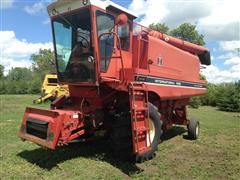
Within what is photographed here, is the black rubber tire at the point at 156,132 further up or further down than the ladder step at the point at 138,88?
further down

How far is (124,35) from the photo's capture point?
7.72 meters

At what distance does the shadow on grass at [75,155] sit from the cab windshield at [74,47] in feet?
5.60

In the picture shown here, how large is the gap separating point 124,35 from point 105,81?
130 cm

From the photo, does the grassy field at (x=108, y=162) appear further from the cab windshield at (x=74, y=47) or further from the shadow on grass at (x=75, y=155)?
the cab windshield at (x=74, y=47)

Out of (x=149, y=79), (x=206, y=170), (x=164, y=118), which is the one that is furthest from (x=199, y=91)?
(x=206, y=170)

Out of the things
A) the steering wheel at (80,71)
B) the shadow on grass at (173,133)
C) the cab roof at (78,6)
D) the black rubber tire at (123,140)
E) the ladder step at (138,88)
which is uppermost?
the cab roof at (78,6)

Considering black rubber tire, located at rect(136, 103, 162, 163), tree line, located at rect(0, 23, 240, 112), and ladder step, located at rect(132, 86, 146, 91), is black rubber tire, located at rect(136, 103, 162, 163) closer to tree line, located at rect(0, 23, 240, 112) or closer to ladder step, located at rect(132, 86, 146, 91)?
ladder step, located at rect(132, 86, 146, 91)

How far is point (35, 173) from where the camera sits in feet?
20.1

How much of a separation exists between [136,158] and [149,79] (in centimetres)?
200

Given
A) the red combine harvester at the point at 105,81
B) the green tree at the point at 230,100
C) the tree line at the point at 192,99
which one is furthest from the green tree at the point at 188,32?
the red combine harvester at the point at 105,81

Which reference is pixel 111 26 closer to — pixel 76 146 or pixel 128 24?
pixel 128 24

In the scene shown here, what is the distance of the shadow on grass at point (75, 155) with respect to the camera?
22.0 ft

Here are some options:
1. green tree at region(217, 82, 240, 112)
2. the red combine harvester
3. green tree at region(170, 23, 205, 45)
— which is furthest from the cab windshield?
green tree at region(170, 23, 205, 45)

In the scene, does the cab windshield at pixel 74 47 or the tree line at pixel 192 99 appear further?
the tree line at pixel 192 99
